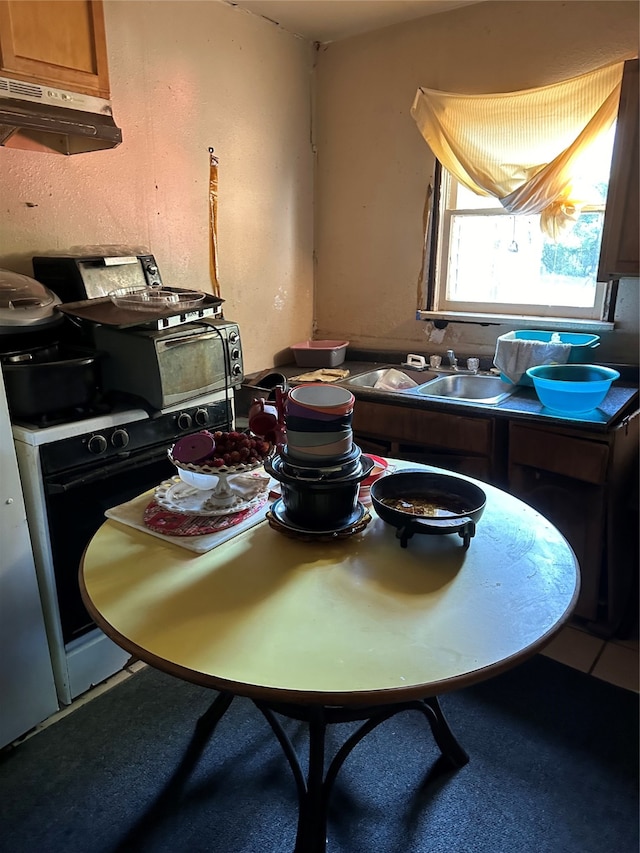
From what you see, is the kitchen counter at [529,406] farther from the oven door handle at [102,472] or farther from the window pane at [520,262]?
the oven door handle at [102,472]

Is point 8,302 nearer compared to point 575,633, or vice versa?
point 8,302

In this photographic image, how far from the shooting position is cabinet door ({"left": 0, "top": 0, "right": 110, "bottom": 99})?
1.58m

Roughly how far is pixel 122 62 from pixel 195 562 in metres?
2.04

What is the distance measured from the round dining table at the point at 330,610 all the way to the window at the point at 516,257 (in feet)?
5.33

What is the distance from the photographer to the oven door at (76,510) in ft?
5.72

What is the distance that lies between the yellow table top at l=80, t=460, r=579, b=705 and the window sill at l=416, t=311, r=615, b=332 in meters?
1.52

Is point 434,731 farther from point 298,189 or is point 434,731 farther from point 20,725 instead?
point 298,189

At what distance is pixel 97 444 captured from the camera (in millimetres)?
1791

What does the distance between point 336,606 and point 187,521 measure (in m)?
0.46

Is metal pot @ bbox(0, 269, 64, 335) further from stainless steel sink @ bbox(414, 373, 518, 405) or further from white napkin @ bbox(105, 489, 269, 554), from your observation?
stainless steel sink @ bbox(414, 373, 518, 405)

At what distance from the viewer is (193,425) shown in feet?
6.96

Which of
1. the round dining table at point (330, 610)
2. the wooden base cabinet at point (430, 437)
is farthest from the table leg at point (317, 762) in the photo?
the wooden base cabinet at point (430, 437)

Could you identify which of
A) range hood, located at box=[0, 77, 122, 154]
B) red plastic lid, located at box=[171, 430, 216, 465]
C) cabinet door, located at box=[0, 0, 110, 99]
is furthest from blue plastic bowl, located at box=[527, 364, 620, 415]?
cabinet door, located at box=[0, 0, 110, 99]

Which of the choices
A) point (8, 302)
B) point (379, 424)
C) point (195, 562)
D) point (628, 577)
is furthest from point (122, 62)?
point (628, 577)
